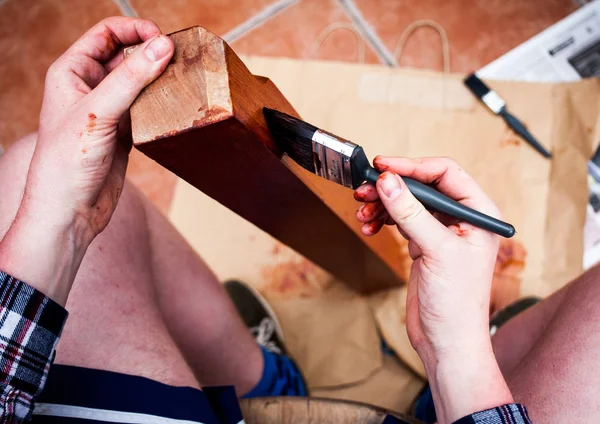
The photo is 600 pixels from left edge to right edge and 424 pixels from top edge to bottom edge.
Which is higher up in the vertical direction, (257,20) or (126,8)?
(126,8)

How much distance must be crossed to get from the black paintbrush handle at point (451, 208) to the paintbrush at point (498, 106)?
605 mm

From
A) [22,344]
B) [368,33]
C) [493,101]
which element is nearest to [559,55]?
[493,101]

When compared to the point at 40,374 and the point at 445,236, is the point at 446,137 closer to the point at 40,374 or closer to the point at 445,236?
the point at 445,236

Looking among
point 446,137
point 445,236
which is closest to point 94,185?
point 445,236

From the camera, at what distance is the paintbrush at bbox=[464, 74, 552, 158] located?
3.26 ft

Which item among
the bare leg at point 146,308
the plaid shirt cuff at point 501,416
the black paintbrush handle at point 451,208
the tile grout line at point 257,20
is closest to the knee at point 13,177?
the bare leg at point 146,308

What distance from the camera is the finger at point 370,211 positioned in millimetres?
536

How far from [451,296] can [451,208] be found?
0.08m

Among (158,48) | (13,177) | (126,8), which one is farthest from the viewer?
(126,8)

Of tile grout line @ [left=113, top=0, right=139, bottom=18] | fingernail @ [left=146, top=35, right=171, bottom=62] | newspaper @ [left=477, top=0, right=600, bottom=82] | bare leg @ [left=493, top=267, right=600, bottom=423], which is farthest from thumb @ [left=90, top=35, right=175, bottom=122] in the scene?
tile grout line @ [left=113, top=0, right=139, bottom=18]

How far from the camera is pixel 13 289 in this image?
43 cm

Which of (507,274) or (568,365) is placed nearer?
(568,365)

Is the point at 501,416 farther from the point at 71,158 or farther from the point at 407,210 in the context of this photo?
the point at 71,158

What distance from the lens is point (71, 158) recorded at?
44 cm
